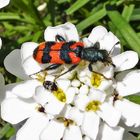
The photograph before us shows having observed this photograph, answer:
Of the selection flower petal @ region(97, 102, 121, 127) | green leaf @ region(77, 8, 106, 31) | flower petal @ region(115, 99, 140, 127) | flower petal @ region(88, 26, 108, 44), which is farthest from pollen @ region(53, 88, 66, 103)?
green leaf @ region(77, 8, 106, 31)

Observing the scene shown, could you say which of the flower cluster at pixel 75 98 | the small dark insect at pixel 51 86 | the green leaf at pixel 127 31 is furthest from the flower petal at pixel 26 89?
the green leaf at pixel 127 31

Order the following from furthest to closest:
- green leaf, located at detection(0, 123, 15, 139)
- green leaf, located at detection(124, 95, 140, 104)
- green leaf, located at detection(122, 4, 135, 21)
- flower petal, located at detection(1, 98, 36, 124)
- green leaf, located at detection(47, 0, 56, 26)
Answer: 1. green leaf, located at detection(47, 0, 56, 26)
2. green leaf, located at detection(122, 4, 135, 21)
3. green leaf, located at detection(0, 123, 15, 139)
4. green leaf, located at detection(124, 95, 140, 104)
5. flower petal, located at detection(1, 98, 36, 124)

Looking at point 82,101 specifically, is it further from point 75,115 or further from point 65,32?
point 65,32

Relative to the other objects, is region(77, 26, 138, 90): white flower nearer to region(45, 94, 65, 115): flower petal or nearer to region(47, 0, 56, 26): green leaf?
region(45, 94, 65, 115): flower petal

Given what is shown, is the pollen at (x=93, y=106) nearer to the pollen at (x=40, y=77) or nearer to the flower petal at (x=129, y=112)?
the flower petal at (x=129, y=112)

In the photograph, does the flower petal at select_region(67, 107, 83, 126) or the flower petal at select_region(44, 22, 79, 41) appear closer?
the flower petal at select_region(67, 107, 83, 126)

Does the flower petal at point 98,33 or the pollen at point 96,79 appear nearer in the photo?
the pollen at point 96,79

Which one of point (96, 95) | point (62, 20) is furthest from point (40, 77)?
point (62, 20)
